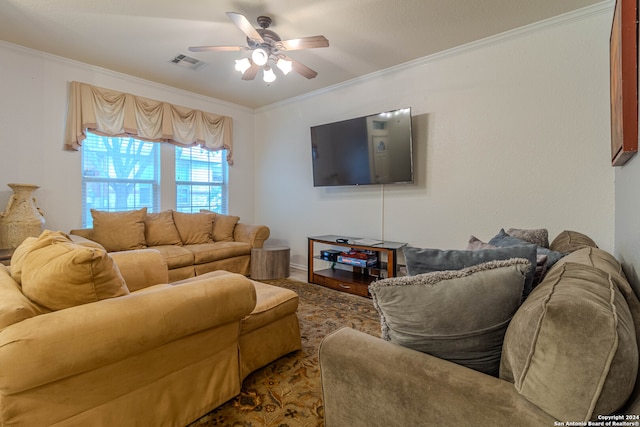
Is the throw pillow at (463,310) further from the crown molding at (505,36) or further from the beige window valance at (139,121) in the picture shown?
the beige window valance at (139,121)

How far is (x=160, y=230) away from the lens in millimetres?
3746

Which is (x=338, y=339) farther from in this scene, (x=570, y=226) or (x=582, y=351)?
(x=570, y=226)

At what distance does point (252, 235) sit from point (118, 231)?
1535 millimetres

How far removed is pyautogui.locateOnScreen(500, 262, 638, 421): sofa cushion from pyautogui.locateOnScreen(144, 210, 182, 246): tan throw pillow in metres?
3.86

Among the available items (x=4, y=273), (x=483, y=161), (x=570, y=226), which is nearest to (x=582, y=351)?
(x=4, y=273)

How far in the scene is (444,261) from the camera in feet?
3.58

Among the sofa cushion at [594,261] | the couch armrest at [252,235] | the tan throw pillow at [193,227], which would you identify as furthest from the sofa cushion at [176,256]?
the sofa cushion at [594,261]

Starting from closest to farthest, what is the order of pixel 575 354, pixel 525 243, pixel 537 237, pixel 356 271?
pixel 575 354
pixel 525 243
pixel 537 237
pixel 356 271

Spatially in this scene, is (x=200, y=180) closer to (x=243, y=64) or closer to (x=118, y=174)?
(x=118, y=174)

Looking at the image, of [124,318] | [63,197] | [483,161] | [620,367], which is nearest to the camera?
[620,367]

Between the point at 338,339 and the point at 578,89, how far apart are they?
2.91 m

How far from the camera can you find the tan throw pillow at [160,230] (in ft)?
12.1

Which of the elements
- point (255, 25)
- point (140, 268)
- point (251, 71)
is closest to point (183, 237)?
point (140, 268)

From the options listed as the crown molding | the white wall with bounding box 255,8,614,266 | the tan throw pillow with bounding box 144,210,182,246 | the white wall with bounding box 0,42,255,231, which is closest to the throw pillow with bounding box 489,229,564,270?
the white wall with bounding box 255,8,614,266
